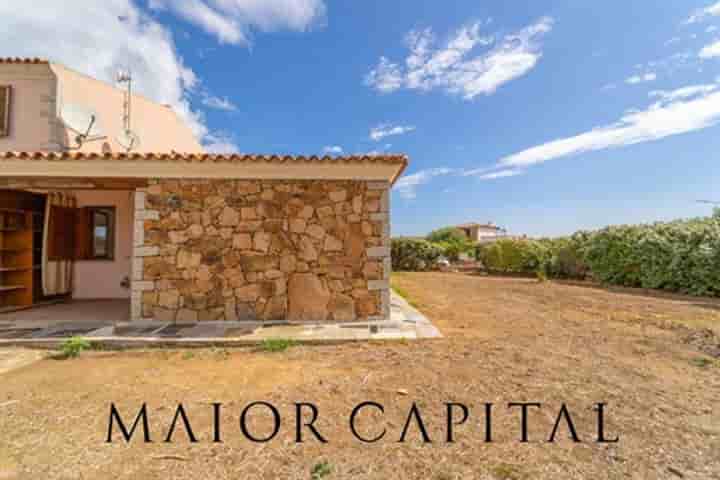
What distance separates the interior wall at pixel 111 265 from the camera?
26.2 ft

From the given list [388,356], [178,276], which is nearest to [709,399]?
[388,356]

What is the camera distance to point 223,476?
6.95 feet

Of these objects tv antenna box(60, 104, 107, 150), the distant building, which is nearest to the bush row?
tv antenna box(60, 104, 107, 150)

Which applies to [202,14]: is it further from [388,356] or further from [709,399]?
[709,399]

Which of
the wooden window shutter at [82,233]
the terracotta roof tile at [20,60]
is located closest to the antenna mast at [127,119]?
the terracotta roof tile at [20,60]

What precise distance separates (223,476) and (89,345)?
391 centimetres

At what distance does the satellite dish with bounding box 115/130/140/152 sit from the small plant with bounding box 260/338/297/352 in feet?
27.3

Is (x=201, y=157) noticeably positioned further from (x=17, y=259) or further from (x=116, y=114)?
(x=116, y=114)

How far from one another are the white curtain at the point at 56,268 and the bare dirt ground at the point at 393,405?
14.0ft

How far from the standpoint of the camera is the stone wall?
564 centimetres

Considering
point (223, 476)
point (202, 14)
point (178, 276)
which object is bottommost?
point (223, 476)

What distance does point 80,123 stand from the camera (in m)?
8.49

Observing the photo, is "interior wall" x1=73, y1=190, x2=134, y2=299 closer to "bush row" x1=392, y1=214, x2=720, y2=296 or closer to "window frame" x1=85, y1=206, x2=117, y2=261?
"window frame" x1=85, y1=206, x2=117, y2=261

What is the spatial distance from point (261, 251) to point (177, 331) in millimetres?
1807
